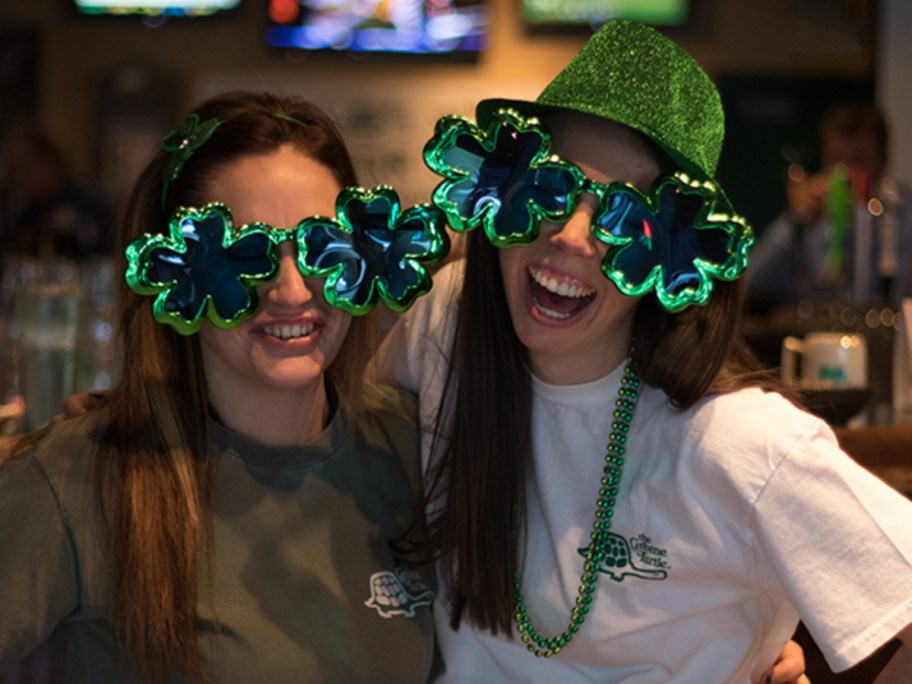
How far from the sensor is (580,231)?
4.84 ft

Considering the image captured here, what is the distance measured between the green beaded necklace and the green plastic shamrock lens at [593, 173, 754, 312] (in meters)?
0.15

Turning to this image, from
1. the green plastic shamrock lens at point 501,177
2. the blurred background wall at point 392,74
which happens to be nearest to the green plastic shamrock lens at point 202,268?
the green plastic shamrock lens at point 501,177

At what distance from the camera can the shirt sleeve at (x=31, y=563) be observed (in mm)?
A: 1349

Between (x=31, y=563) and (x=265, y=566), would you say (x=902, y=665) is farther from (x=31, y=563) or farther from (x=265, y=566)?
(x=31, y=563)

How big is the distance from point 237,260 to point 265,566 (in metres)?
0.37

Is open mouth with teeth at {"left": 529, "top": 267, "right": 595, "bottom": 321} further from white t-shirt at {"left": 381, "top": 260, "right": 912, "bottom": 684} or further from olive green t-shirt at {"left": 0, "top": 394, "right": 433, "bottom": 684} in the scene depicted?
olive green t-shirt at {"left": 0, "top": 394, "right": 433, "bottom": 684}

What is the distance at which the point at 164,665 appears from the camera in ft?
4.63

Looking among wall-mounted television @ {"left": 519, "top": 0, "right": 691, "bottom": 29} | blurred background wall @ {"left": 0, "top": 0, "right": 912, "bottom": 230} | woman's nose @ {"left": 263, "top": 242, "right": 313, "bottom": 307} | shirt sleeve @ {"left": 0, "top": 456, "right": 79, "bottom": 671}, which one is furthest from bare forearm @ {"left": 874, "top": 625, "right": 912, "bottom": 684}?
wall-mounted television @ {"left": 519, "top": 0, "right": 691, "bottom": 29}

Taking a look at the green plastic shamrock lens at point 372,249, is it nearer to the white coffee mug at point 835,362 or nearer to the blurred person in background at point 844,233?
the white coffee mug at point 835,362

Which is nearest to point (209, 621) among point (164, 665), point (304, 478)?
point (164, 665)

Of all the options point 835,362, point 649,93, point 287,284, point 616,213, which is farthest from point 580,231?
point 835,362

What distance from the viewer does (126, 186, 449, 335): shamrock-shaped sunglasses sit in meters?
1.45

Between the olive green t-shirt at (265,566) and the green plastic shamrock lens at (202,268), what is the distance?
0.55ft

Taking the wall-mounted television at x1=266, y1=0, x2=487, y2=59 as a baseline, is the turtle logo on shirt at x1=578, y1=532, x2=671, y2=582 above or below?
below
